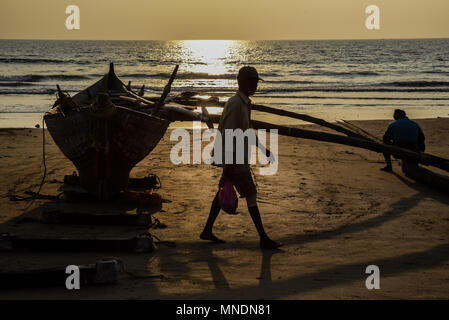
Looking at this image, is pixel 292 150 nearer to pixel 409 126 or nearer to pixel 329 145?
pixel 329 145

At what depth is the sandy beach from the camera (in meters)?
4.63

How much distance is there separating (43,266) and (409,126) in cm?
679

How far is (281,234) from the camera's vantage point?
642 centimetres

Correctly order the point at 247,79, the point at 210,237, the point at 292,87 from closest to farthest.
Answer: the point at 247,79
the point at 210,237
the point at 292,87

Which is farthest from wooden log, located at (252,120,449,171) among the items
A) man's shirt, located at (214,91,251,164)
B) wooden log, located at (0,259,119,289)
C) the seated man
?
wooden log, located at (0,259,119,289)

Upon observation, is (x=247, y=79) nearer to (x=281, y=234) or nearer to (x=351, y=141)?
(x=281, y=234)

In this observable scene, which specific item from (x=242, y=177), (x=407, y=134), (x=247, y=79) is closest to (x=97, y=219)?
(x=242, y=177)

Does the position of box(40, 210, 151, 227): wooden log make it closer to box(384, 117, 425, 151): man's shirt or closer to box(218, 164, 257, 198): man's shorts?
box(218, 164, 257, 198): man's shorts

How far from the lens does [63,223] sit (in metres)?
6.57

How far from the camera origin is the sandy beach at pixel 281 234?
4.63m

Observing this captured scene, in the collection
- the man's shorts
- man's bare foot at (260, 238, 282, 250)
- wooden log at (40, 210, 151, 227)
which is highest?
the man's shorts

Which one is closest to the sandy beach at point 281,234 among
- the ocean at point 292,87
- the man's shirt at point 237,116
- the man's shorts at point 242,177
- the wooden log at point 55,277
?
the wooden log at point 55,277
